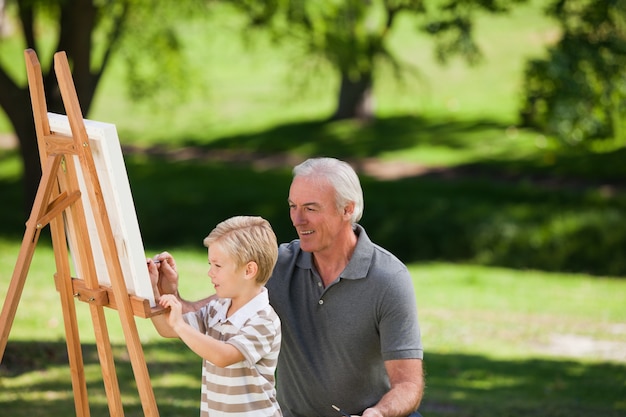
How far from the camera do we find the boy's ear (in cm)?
347

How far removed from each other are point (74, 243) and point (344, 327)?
3.51 ft

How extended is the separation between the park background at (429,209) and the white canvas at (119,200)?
3.12 meters

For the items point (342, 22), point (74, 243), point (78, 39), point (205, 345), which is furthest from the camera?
point (342, 22)

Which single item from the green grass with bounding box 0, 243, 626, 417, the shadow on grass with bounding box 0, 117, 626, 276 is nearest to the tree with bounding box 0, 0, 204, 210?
the green grass with bounding box 0, 243, 626, 417

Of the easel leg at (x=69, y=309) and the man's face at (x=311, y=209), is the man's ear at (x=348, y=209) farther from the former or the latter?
the easel leg at (x=69, y=309)

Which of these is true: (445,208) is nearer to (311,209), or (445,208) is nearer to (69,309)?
(311,209)

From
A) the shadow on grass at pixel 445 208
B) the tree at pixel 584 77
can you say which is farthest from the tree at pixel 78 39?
the tree at pixel 584 77

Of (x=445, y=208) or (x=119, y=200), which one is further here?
(x=445, y=208)

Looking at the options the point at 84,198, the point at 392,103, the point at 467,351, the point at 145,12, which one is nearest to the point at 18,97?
the point at 145,12

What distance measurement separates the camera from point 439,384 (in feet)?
26.9

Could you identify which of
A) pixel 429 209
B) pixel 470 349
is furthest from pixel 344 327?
pixel 429 209

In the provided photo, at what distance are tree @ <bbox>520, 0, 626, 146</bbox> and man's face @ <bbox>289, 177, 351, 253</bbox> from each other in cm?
857

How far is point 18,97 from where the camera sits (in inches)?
571

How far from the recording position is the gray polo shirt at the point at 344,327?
12.9ft
